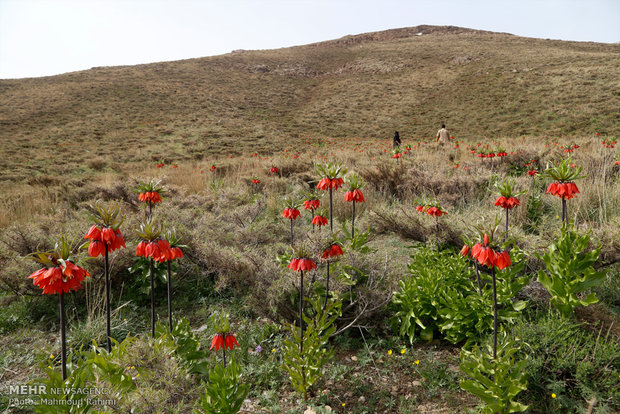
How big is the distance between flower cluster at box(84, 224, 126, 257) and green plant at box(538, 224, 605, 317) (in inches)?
126

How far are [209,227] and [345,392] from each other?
11.6 feet

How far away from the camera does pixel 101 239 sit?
215 centimetres

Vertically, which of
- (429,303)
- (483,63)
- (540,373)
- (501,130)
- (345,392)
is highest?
(483,63)

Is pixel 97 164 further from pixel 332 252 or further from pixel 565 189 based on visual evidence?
pixel 565 189

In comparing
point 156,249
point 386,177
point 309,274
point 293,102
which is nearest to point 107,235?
point 156,249

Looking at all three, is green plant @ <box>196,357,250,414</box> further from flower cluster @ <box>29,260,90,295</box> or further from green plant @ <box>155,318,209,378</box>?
flower cluster @ <box>29,260,90,295</box>

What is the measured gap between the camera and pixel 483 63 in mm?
40562

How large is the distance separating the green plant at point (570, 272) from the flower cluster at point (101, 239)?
319 cm

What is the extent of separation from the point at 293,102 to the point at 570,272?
129 ft

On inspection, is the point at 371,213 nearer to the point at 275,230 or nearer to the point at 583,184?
the point at 275,230

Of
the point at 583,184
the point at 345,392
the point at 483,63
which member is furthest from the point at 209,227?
the point at 483,63

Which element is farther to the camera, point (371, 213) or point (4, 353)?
point (371, 213)

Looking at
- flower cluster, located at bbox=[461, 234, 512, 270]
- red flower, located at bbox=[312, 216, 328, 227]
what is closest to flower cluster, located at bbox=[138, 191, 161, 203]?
red flower, located at bbox=[312, 216, 328, 227]

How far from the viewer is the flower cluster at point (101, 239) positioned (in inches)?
81.5
